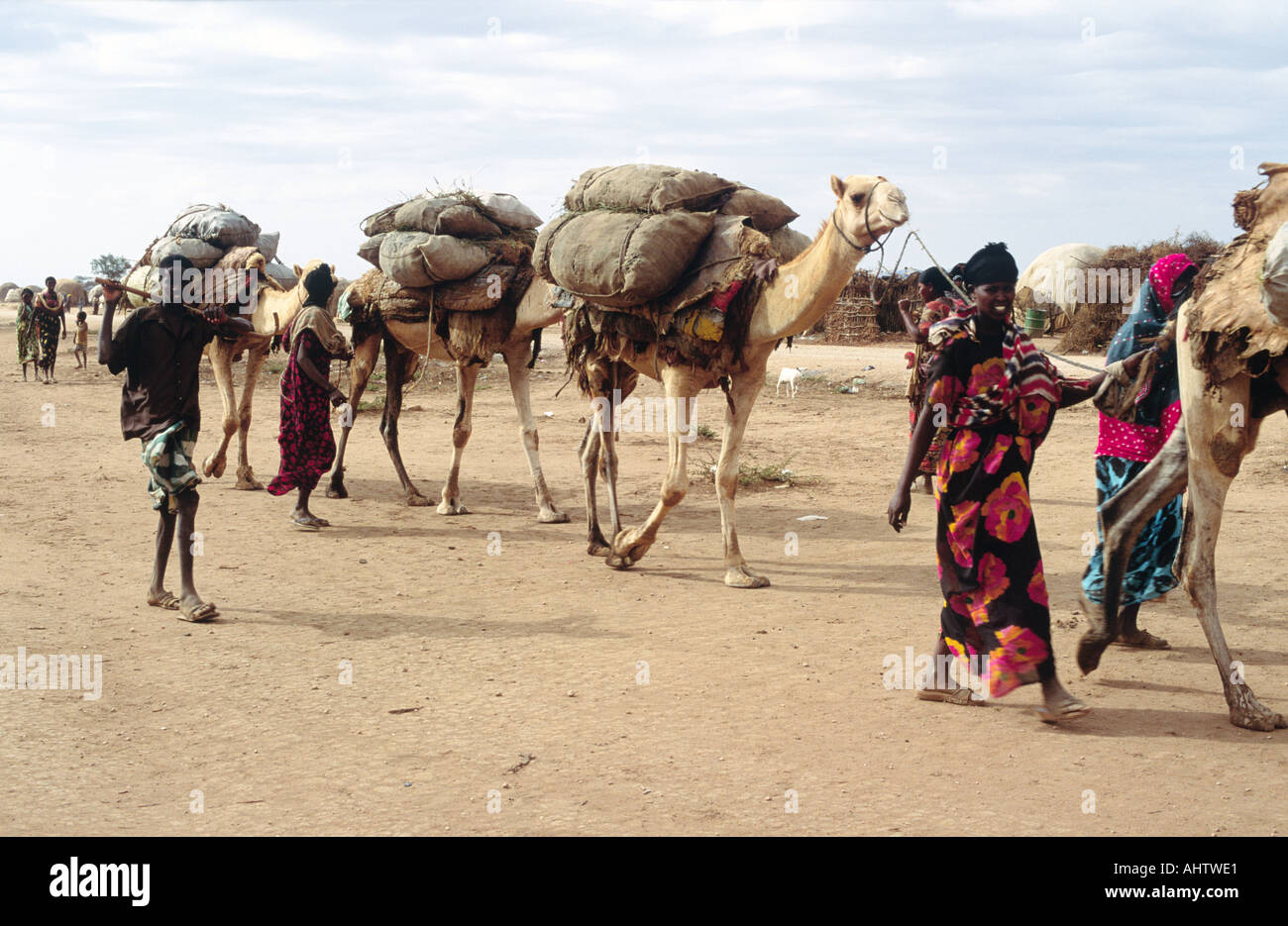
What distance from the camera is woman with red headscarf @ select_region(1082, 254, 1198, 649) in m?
6.05

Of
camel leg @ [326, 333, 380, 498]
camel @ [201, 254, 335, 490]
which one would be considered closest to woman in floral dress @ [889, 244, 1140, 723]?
camel @ [201, 254, 335, 490]

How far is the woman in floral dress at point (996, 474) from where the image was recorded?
5.06 meters

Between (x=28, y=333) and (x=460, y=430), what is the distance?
1642 cm

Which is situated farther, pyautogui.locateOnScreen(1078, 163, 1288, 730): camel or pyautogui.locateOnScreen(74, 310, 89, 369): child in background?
pyautogui.locateOnScreen(74, 310, 89, 369): child in background

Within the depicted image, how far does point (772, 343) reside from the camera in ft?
25.6

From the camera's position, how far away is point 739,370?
7.88 meters

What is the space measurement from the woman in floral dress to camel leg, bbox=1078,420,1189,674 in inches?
23.2

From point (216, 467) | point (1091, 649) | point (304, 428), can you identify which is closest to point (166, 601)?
point (216, 467)

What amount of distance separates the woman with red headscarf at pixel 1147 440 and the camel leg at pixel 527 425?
5201mm

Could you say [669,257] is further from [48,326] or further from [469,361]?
[48,326]

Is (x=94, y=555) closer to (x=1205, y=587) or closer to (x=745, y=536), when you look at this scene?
(x=745, y=536)

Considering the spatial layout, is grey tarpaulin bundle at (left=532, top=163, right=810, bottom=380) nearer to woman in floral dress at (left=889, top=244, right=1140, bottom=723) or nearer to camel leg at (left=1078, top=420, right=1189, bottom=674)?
woman in floral dress at (left=889, top=244, right=1140, bottom=723)

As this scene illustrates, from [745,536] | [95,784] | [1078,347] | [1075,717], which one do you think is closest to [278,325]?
[745,536]

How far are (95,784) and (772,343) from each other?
4956 mm
